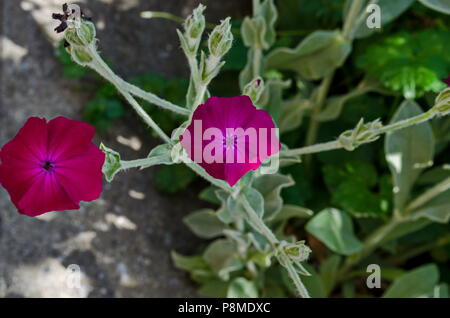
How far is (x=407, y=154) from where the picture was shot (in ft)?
4.25

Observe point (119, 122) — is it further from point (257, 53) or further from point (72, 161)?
point (72, 161)

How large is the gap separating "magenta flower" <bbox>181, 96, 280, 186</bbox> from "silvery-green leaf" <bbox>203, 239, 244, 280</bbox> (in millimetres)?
541

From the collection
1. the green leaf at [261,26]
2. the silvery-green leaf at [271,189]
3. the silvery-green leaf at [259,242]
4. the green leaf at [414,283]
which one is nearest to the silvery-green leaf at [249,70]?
the green leaf at [261,26]

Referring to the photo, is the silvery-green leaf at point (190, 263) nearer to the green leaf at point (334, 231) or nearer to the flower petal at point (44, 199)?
the green leaf at point (334, 231)

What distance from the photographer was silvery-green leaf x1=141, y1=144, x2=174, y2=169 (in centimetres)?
80

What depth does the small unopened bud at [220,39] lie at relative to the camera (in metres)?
0.78

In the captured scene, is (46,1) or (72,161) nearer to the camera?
(72,161)

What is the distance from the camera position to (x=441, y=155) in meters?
1.50

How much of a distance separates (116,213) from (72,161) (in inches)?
26.2

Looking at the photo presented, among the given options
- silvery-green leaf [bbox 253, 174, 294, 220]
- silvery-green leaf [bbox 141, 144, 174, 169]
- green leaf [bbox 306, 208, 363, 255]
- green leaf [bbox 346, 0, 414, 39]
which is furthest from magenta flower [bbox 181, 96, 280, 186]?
→ green leaf [bbox 346, 0, 414, 39]

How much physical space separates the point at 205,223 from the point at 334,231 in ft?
0.96

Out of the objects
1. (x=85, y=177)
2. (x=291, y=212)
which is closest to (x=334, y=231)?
(x=291, y=212)
